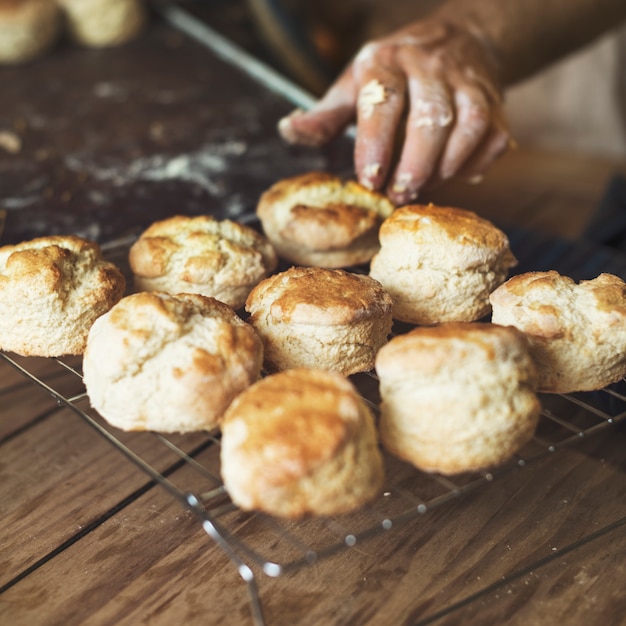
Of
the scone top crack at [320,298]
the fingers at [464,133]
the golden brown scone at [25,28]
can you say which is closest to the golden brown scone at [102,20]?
the golden brown scone at [25,28]

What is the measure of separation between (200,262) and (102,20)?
8.32 ft

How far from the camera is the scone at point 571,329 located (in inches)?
61.2

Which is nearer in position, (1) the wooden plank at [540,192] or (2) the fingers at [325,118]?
(2) the fingers at [325,118]

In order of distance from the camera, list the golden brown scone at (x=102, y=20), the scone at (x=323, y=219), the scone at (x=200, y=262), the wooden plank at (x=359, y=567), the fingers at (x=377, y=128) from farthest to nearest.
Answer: the golden brown scone at (x=102, y=20)
the fingers at (x=377, y=128)
the scone at (x=323, y=219)
the scone at (x=200, y=262)
the wooden plank at (x=359, y=567)

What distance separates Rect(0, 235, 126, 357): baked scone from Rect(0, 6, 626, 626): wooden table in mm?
147

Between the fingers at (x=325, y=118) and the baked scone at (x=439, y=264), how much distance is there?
0.62m

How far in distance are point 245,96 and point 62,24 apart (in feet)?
3.84

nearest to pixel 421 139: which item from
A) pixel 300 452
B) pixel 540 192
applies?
pixel 300 452

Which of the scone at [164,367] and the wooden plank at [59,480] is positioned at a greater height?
the scone at [164,367]

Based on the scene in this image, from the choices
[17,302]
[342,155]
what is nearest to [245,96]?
[342,155]

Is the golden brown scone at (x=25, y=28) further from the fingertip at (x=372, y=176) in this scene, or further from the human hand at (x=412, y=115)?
the fingertip at (x=372, y=176)

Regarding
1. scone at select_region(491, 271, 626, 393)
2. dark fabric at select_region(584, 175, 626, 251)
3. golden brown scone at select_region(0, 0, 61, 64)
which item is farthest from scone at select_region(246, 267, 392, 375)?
golden brown scone at select_region(0, 0, 61, 64)

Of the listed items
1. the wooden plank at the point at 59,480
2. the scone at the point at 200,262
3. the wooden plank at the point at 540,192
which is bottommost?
the wooden plank at the point at 540,192

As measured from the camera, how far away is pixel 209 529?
3.98 ft
